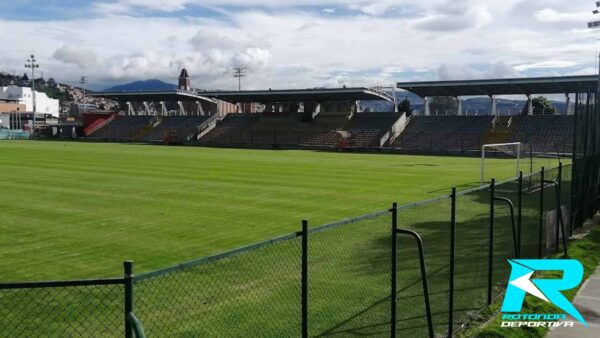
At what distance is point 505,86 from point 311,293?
58.1 m

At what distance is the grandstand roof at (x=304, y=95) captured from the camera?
6769 centimetres

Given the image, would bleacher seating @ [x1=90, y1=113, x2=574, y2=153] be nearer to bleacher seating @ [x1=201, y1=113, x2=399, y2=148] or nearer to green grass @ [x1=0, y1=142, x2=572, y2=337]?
bleacher seating @ [x1=201, y1=113, x2=399, y2=148]

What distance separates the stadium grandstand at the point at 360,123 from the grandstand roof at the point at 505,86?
0.33 feet

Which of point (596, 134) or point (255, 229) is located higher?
point (596, 134)

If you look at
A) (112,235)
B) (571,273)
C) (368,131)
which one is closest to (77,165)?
(112,235)

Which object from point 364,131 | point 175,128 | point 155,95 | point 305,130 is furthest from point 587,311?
point 155,95

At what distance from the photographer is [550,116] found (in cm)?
6228

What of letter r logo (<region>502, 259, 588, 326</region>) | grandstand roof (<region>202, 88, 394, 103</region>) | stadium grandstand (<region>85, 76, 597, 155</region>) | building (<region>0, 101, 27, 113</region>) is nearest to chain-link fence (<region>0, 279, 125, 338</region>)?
letter r logo (<region>502, 259, 588, 326</region>)

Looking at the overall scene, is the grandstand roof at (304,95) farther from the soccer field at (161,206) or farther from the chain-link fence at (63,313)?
the chain-link fence at (63,313)

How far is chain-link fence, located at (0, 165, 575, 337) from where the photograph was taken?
7219 millimetres

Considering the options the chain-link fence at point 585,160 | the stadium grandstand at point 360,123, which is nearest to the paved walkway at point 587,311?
the chain-link fence at point 585,160

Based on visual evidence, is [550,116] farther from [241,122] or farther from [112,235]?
[112,235]

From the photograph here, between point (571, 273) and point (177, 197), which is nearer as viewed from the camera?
point (571, 273)

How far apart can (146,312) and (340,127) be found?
66.1 metres
